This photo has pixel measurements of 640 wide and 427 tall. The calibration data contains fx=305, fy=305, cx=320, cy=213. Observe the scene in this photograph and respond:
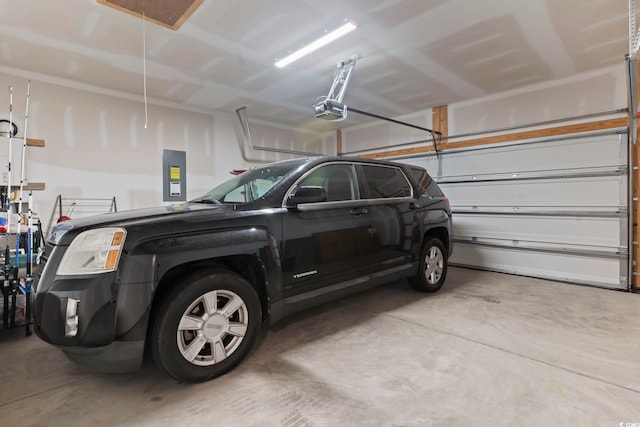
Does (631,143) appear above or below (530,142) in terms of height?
below

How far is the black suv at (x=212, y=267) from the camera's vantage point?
1680mm

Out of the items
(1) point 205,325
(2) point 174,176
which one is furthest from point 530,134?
(2) point 174,176

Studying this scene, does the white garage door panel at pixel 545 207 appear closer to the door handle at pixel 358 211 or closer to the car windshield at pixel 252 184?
the door handle at pixel 358 211

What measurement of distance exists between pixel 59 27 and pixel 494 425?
16.6 feet

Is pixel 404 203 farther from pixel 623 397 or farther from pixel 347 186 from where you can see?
pixel 623 397

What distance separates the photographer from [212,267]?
2061 millimetres

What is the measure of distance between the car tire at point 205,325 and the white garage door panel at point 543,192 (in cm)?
474

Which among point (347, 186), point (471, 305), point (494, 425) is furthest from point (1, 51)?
point (471, 305)

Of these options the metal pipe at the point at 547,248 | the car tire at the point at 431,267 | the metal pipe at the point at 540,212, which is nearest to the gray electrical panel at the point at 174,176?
the car tire at the point at 431,267

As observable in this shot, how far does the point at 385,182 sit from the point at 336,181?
703mm

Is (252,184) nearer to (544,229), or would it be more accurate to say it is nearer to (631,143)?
(544,229)

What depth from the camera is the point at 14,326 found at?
102 inches

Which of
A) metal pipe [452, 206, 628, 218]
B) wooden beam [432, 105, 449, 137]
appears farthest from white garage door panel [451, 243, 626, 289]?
wooden beam [432, 105, 449, 137]

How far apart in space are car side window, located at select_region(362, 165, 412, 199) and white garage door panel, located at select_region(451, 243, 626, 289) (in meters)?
2.80
